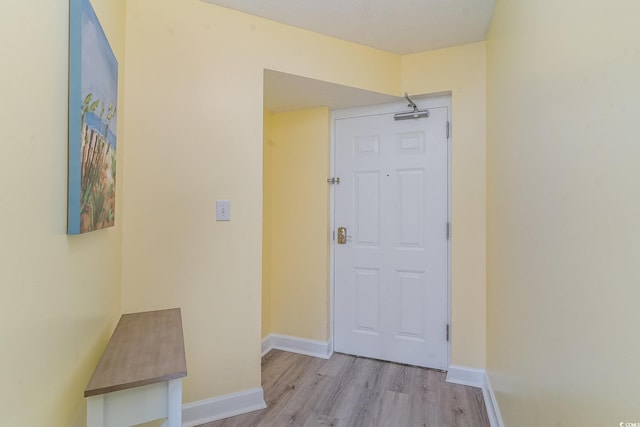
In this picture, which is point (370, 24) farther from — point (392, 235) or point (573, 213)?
point (573, 213)

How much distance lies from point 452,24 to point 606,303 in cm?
189

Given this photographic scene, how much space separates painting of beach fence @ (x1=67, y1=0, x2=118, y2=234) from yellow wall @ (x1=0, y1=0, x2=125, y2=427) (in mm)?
24

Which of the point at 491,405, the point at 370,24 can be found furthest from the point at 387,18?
the point at 491,405

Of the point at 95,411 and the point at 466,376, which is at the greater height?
the point at 95,411

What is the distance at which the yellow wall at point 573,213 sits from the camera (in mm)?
585

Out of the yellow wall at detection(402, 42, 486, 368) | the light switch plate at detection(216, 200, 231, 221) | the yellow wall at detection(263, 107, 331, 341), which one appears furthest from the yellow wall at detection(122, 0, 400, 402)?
the yellow wall at detection(402, 42, 486, 368)

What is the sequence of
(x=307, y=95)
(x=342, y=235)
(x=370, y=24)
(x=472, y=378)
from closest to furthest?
(x=370, y=24) < (x=472, y=378) < (x=307, y=95) < (x=342, y=235)

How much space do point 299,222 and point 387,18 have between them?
164cm

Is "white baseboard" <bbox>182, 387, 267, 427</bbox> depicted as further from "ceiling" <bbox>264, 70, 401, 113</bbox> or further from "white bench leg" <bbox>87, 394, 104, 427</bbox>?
"ceiling" <bbox>264, 70, 401, 113</bbox>

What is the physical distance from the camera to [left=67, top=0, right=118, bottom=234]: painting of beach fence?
91 centimetres

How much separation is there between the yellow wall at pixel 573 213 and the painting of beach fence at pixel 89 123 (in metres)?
1.40

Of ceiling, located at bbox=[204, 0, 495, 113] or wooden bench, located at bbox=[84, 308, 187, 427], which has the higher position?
ceiling, located at bbox=[204, 0, 495, 113]

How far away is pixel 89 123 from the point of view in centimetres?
101

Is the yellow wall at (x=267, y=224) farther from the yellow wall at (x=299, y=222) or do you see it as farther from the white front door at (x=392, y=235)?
the white front door at (x=392, y=235)
